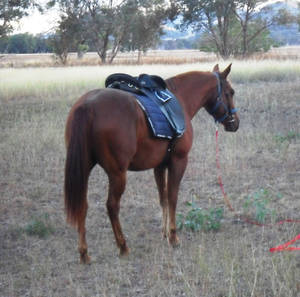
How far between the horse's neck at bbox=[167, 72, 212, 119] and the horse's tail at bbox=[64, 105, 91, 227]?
146cm

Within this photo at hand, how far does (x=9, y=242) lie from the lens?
5387 millimetres

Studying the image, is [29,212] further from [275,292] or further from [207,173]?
[275,292]

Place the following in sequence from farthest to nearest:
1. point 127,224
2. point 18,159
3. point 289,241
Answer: point 18,159, point 127,224, point 289,241

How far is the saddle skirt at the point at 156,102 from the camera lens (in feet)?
16.0

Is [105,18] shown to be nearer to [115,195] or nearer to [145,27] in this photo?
[145,27]

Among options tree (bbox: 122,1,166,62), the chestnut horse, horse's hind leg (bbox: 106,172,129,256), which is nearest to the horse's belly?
the chestnut horse

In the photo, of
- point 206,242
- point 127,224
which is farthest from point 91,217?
point 206,242

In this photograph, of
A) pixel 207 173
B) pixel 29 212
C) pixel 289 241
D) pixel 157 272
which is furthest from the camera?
pixel 207 173

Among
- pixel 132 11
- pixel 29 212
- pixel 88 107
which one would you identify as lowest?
pixel 29 212

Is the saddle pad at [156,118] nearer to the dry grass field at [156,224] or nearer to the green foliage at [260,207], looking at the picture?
the dry grass field at [156,224]

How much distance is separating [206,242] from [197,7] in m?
37.2

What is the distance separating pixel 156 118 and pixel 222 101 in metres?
1.28

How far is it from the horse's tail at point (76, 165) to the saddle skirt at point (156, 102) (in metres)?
0.69

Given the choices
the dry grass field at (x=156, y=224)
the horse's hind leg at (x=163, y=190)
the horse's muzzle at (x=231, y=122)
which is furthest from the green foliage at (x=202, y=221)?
the horse's muzzle at (x=231, y=122)
